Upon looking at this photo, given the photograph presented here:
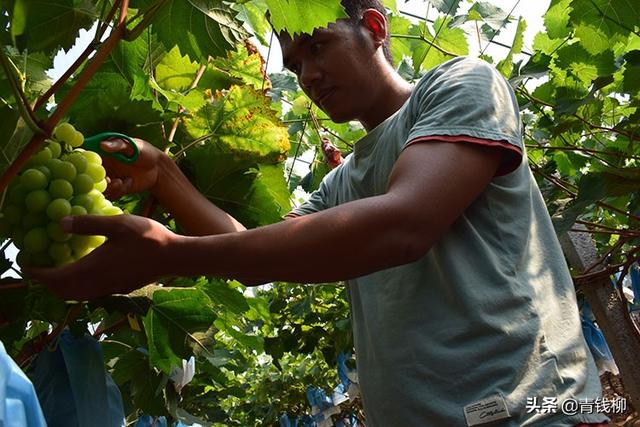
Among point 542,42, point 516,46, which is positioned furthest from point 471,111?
point 542,42

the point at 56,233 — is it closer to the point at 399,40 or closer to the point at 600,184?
the point at 600,184

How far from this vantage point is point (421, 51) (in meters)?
3.20

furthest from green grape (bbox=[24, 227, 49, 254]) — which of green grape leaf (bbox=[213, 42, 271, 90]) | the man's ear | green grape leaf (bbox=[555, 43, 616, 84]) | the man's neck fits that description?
green grape leaf (bbox=[555, 43, 616, 84])

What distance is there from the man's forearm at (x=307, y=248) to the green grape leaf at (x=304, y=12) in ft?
1.59

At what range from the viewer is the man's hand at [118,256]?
93 cm

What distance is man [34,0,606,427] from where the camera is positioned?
0.97 meters

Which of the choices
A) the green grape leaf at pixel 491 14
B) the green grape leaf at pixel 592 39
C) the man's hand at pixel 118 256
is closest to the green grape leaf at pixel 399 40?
the green grape leaf at pixel 491 14

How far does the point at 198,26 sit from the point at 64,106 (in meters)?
0.36

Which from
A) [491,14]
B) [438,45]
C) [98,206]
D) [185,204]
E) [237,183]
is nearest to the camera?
[98,206]

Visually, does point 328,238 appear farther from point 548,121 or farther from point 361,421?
point 361,421

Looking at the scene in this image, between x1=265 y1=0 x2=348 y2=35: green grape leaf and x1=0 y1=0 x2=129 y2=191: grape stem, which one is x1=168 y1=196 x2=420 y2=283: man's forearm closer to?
x1=0 y1=0 x2=129 y2=191: grape stem

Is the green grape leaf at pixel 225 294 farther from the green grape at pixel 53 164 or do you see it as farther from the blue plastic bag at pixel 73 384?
the green grape at pixel 53 164

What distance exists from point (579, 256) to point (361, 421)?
7.91 metres

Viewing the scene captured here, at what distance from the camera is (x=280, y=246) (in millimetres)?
969
